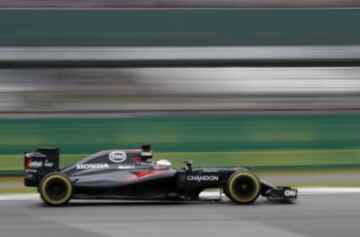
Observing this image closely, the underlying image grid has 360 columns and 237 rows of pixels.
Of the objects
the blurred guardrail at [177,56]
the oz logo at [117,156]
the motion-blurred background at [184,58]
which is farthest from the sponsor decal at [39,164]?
the blurred guardrail at [177,56]

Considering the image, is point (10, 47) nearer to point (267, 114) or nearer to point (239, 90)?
point (239, 90)

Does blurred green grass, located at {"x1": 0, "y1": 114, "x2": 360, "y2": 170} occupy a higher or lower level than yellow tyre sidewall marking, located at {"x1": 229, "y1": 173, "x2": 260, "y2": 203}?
higher

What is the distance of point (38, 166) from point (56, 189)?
0.48 meters

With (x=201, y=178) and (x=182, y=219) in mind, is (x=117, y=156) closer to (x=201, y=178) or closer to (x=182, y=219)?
(x=201, y=178)

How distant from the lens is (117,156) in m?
10.3

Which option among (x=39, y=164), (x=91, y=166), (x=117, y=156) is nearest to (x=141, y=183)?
(x=117, y=156)

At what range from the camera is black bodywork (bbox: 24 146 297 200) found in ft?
33.0

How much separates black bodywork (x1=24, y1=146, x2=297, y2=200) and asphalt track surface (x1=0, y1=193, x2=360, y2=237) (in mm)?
160

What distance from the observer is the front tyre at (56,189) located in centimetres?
1002

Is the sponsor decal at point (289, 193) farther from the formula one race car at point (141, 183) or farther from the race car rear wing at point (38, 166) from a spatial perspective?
the race car rear wing at point (38, 166)

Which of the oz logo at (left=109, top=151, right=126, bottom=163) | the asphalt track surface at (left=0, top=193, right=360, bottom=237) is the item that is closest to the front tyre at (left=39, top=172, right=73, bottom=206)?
the asphalt track surface at (left=0, top=193, right=360, bottom=237)

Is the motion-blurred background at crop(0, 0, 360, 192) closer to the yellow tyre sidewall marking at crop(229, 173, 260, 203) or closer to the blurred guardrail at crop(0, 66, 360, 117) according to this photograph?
the blurred guardrail at crop(0, 66, 360, 117)

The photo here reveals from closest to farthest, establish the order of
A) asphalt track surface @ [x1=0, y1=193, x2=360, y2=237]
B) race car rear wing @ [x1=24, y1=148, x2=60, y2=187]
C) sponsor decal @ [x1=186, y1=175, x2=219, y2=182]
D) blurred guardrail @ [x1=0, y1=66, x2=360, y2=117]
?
asphalt track surface @ [x1=0, y1=193, x2=360, y2=237], sponsor decal @ [x1=186, y1=175, x2=219, y2=182], race car rear wing @ [x1=24, y1=148, x2=60, y2=187], blurred guardrail @ [x1=0, y1=66, x2=360, y2=117]

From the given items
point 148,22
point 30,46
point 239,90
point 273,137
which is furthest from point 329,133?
point 30,46
